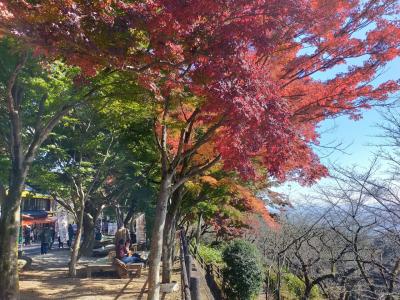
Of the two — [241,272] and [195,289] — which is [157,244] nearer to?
[195,289]

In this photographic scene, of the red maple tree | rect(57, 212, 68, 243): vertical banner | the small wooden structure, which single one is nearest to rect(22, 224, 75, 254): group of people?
rect(57, 212, 68, 243): vertical banner

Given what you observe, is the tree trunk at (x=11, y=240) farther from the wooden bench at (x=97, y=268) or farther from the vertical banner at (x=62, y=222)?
the vertical banner at (x=62, y=222)

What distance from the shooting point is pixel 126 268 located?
12352mm

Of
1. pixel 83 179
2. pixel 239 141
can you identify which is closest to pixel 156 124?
pixel 239 141

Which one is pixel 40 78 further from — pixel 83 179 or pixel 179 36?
pixel 83 179

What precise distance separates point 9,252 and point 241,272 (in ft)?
24.3

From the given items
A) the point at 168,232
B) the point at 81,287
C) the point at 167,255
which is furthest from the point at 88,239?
the point at 168,232

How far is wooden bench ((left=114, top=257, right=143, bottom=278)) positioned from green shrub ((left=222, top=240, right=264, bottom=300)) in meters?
2.89

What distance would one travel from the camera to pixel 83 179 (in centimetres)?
1553

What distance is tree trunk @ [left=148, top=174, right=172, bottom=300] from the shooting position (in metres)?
7.64

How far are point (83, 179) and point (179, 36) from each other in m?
11.2

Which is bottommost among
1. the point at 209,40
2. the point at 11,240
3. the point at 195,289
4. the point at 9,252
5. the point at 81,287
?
the point at 81,287

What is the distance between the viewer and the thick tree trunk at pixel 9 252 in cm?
761

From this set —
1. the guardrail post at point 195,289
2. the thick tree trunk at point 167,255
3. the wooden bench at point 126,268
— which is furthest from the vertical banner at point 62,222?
the guardrail post at point 195,289
